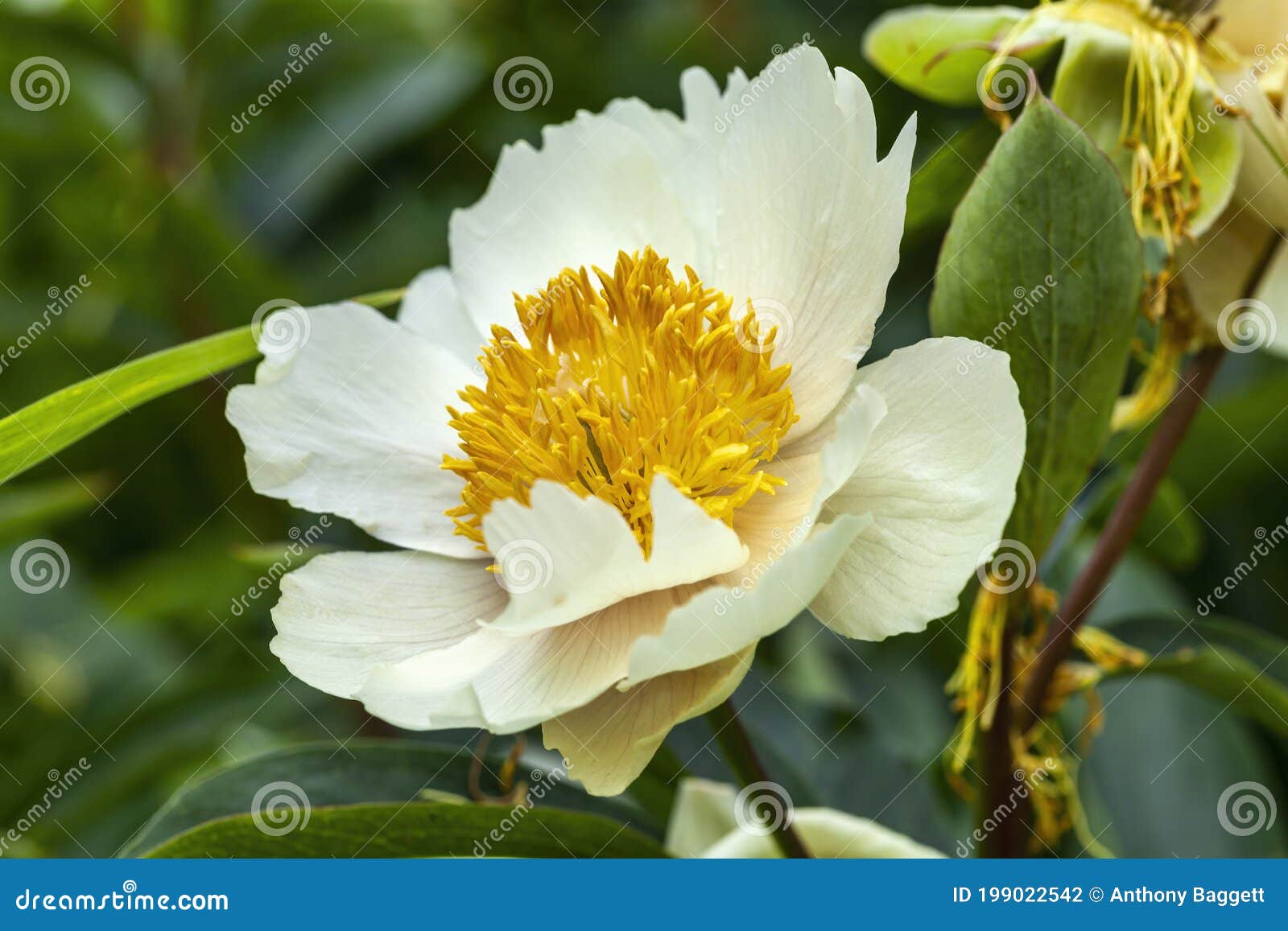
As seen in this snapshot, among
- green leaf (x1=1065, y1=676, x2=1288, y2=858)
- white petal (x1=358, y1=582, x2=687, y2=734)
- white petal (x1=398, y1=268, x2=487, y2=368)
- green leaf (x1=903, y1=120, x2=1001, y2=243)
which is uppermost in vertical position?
green leaf (x1=903, y1=120, x2=1001, y2=243)

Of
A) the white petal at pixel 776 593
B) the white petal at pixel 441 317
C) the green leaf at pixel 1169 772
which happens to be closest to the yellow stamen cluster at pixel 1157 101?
the white petal at pixel 776 593

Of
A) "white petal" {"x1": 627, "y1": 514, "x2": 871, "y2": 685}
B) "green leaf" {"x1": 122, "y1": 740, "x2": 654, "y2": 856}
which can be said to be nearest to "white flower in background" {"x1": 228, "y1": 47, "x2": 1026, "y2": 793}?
"white petal" {"x1": 627, "y1": 514, "x2": 871, "y2": 685}

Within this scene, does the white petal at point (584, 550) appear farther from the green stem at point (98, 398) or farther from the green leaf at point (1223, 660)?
the green leaf at point (1223, 660)

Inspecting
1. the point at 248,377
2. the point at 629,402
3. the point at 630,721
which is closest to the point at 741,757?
the point at 630,721

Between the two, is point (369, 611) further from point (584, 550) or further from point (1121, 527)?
point (1121, 527)

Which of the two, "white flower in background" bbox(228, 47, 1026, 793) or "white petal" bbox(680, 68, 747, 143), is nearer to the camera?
"white flower in background" bbox(228, 47, 1026, 793)

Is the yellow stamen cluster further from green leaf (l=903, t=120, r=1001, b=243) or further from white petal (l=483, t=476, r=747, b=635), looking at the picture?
white petal (l=483, t=476, r=747, b=635)
